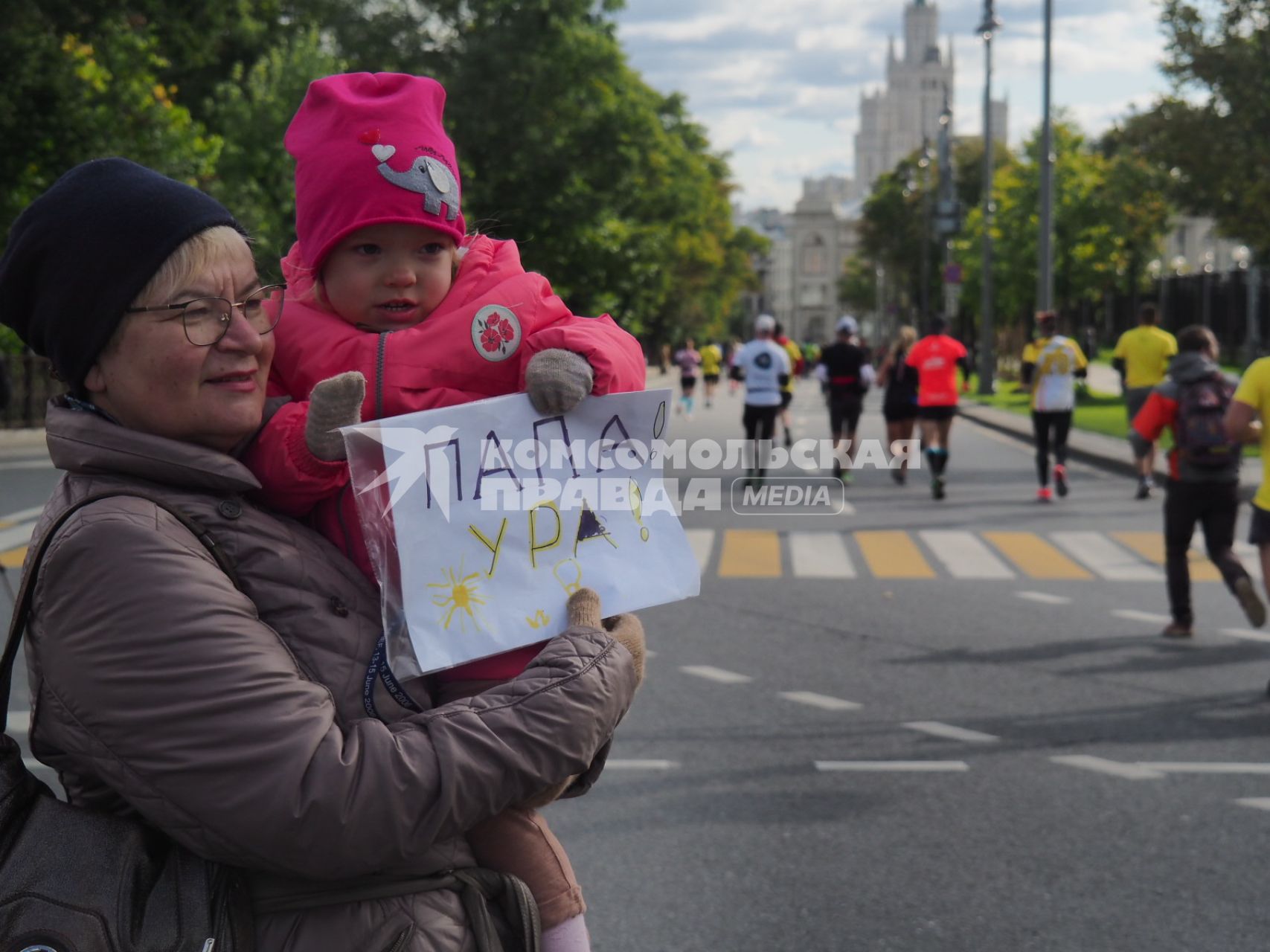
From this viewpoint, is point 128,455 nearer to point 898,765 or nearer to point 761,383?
point 898,765

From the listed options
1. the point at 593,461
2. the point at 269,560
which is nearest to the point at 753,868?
the point at 593,461

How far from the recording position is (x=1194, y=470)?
29.3ft

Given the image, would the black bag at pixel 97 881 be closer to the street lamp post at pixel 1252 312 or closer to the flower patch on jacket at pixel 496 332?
the flower patch on jacket at pixel 496 332

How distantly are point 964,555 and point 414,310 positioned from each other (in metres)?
10.7

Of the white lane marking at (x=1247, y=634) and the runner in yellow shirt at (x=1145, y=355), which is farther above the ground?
the runner in yellow shirt at (x=1145, y=355)

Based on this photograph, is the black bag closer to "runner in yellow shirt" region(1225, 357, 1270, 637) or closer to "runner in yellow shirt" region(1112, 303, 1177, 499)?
"runner in yellow shirt" region(1225, 357, 1270, 637)

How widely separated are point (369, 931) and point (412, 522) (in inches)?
20.0

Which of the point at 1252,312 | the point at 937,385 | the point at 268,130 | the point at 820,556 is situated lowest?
the point at 820,556

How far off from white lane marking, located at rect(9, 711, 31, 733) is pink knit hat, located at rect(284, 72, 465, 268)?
4.79 metres

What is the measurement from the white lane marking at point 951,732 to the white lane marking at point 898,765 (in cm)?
39

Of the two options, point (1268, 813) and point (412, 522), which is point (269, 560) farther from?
point (1268, 813)

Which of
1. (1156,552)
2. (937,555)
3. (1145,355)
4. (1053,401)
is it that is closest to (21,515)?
(937,555)

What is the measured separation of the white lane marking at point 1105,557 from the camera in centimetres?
1142

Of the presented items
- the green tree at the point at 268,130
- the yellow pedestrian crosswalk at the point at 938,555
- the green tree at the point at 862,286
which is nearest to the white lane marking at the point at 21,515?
the yellow pedestrian crosswalk at the point at 938,555
